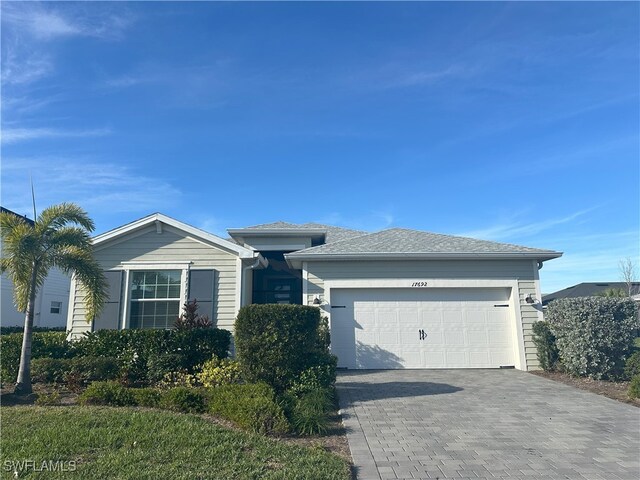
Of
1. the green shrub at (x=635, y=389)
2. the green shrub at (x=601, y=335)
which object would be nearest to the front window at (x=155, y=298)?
the green shrub at (x=601, y=335)

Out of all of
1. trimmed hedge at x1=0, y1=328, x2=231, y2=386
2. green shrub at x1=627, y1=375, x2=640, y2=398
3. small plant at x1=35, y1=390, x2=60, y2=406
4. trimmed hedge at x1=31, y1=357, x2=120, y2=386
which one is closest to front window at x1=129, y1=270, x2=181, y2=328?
trimmed hedge at x1=0, y1=328, x2=231, y2=386

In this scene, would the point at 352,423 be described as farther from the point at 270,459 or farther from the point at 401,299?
the point at 401,299

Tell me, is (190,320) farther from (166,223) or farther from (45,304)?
(45,304)

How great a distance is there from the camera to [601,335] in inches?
377

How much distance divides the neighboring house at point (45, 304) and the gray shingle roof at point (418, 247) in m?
13.0

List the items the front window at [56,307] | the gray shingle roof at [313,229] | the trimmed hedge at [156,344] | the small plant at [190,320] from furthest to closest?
the front window at [56,307]
the gray shingle roof at [313,229]
the small plant at [190,320]
the trimmed hedge at [156,344]

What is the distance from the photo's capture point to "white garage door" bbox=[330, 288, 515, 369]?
1148 cm

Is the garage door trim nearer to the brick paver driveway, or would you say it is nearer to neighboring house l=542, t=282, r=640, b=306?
the brick paver driveway

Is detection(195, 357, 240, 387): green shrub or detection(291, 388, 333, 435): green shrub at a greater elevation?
detection(195, 357, 240, 387): green shrub

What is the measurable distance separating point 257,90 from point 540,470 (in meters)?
10.3

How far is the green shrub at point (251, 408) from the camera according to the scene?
17.7 feet

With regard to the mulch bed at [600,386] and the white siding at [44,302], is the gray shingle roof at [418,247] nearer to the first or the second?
the mulch bed at [600,386]

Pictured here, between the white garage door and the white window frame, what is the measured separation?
14.0 ft

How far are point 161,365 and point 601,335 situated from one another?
34.2 feet
